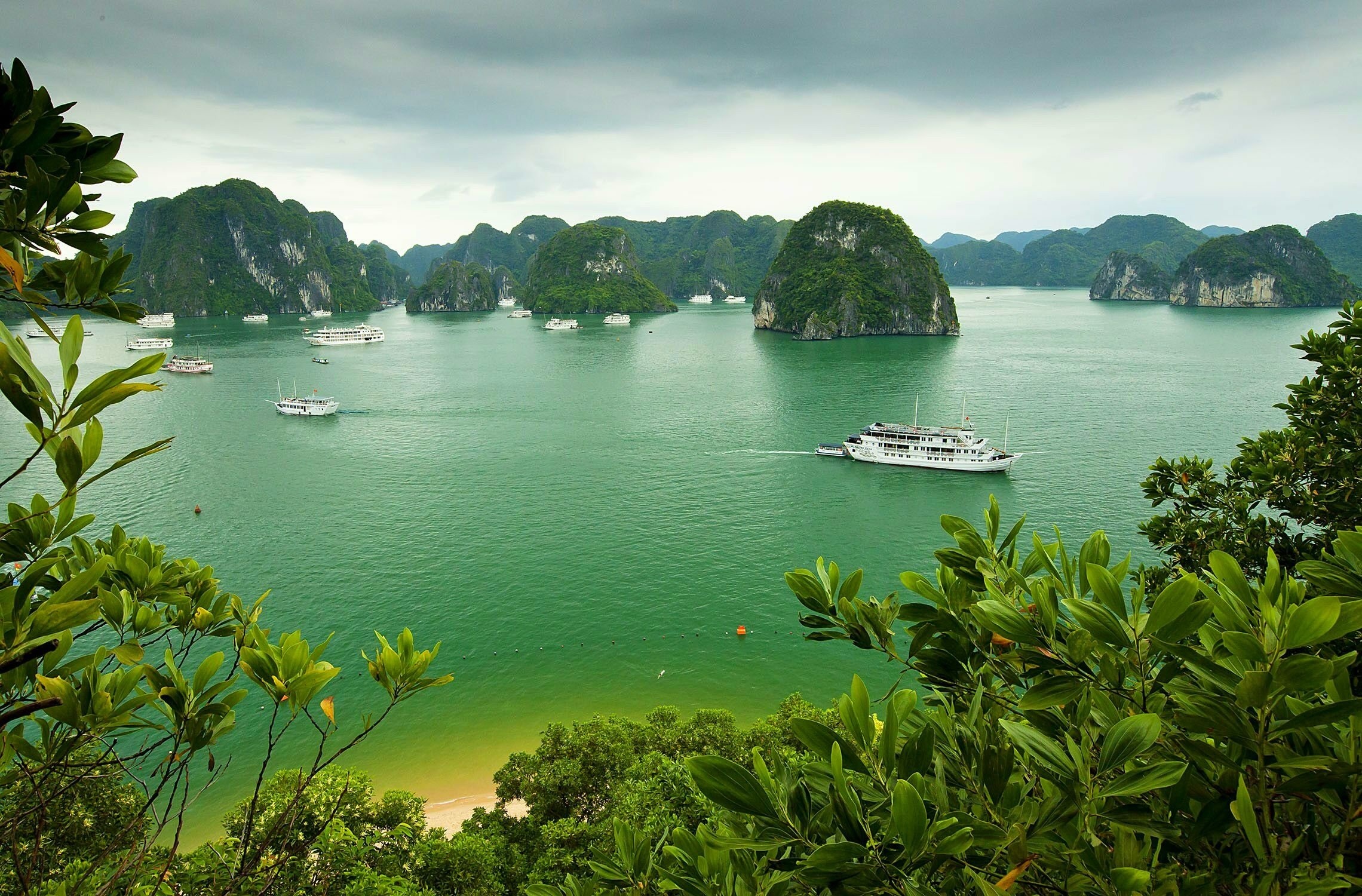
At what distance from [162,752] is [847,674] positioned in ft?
56.9

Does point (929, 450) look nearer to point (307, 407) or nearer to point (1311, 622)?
point (1311, 622)

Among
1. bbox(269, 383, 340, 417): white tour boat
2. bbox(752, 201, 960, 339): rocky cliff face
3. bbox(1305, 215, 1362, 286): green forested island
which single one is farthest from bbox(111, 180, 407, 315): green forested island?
bbox(1305, 215, 1362, 286): green forested island

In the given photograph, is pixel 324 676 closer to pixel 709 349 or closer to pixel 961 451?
pixel 961 451

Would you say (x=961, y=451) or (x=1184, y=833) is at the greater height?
(x=1184, y=833)

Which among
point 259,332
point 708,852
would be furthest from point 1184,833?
point 259,332

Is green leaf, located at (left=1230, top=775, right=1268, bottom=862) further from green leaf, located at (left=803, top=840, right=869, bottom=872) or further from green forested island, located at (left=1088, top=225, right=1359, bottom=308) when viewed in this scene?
green forested island, located at (left=1088, top=225, right=1359, bottom=308)

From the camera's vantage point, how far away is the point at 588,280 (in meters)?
151

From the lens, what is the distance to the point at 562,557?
1007 inches

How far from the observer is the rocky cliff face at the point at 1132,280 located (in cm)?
15050

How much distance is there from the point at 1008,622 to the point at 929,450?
113ft

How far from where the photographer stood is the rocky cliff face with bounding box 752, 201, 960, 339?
9569cm

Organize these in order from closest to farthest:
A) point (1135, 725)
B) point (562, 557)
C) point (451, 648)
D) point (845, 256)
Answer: point (1135, 725) < point (451, 648) < point (562, 557) < point (845, 256)

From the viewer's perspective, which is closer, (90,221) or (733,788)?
(733,788)

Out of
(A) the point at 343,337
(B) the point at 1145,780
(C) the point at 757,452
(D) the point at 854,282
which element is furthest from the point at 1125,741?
(A) the point at 343,337
